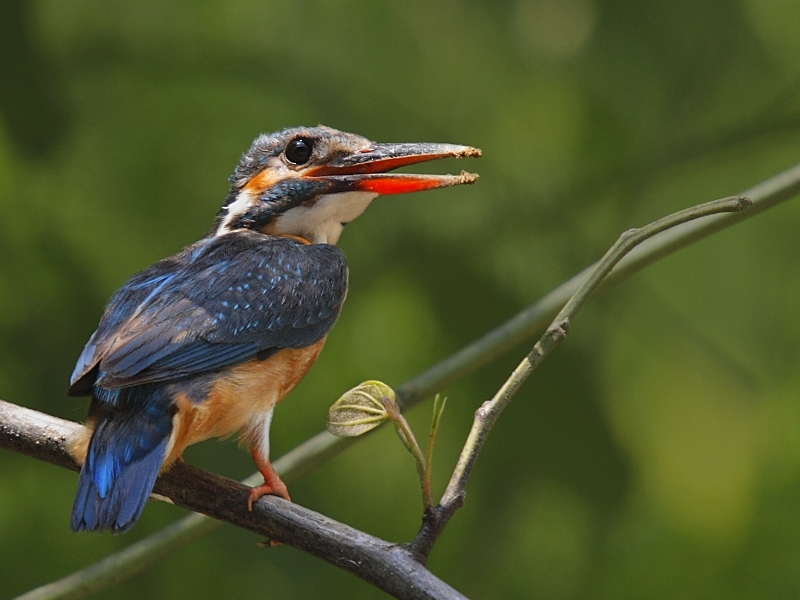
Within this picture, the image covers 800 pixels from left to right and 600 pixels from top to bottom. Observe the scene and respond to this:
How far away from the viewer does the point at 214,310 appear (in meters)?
1.71

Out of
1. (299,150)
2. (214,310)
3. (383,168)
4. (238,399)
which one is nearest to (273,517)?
(238,399)

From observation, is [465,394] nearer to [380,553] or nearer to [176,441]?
[176,441]

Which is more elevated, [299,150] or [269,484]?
[299,150]

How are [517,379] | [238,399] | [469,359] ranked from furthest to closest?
[469,359] → [238,399] → [517,379]

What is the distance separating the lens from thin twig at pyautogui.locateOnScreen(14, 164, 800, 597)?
64.2 inches

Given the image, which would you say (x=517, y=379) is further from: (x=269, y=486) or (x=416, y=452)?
(x=269, y=486)

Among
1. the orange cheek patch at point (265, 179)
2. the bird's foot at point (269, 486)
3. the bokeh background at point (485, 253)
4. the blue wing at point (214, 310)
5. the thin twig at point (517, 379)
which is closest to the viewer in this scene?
the thin twig at point (517, 379)

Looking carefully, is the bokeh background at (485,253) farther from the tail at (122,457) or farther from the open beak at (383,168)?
the tail at (122,457)

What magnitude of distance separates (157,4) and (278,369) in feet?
5.85

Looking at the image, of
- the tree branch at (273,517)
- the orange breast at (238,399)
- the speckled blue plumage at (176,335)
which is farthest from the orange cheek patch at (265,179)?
the tree branch at (273,517)

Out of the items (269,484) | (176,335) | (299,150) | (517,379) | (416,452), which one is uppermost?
(299,150)

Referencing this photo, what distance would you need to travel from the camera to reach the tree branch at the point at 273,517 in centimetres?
115

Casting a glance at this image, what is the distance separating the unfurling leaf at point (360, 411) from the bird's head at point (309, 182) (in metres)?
0.70

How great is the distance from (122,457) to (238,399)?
0.31m
